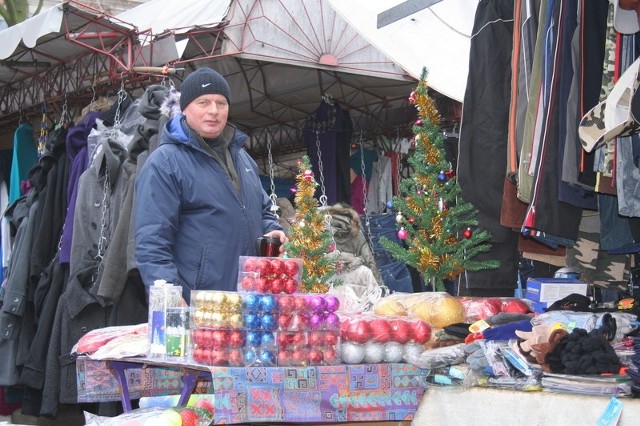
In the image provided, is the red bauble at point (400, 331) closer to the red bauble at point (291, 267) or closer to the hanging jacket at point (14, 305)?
the red bauble at point (291, 267)

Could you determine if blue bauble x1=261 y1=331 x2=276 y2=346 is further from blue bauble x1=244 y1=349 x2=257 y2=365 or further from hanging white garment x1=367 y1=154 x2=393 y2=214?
hanging white garment x1=367 y1=154 x2=393 y2=214

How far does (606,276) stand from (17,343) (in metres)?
4.05

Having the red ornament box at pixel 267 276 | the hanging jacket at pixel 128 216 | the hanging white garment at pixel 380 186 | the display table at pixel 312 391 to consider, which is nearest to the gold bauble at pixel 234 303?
the red ornament box at pixel 267 276

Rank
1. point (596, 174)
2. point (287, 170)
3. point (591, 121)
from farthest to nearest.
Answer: point (287, 170), point (596, 174), point (591, 121)

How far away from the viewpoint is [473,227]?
14.5 ft

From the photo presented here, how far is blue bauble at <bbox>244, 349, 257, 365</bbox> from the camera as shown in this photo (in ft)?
10.5

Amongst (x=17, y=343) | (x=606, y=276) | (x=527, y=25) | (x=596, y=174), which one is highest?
(x=527, y=25)

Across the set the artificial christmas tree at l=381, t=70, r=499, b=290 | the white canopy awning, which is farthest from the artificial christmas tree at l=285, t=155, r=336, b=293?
the white canopy awning

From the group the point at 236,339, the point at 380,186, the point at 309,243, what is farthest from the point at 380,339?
the point at 380,186

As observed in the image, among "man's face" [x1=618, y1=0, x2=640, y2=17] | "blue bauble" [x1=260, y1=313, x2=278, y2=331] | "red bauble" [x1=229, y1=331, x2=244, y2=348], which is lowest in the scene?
"red bauble" [x1=229, y1=331, x2=244, y2=348]

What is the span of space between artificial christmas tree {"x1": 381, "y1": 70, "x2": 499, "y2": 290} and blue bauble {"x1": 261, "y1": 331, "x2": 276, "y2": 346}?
1.23 metres

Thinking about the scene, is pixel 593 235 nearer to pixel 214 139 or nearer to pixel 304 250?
pixel 304 250

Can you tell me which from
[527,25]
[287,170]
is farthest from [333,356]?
[287,170]

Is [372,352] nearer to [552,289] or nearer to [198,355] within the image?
[198,355]
